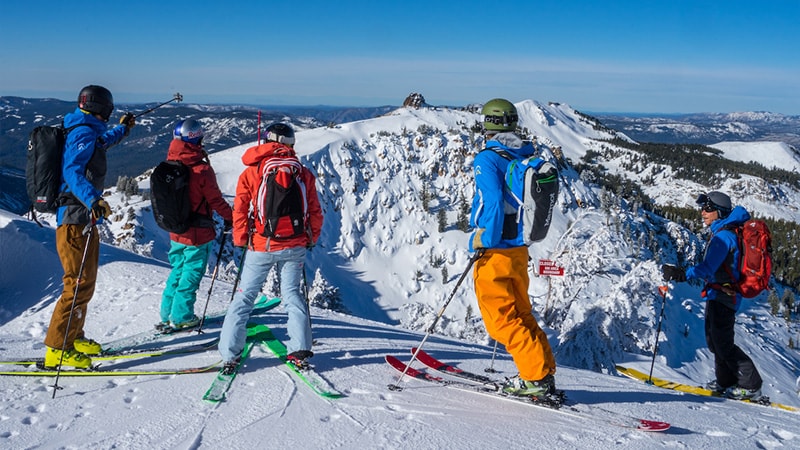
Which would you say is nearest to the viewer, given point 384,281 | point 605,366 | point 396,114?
point 605,366

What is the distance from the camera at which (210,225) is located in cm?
655

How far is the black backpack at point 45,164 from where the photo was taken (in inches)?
185

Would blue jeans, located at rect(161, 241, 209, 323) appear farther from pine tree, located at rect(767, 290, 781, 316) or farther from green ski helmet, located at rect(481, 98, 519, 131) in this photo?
pine tree, located at rect(767, 290, 781, 316)

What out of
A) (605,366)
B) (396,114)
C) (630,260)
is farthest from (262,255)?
(396,114)

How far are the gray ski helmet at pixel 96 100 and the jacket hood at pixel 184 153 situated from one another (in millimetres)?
954

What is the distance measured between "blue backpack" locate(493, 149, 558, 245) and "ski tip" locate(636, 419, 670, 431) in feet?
6.22

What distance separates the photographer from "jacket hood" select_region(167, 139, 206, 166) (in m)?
6.01

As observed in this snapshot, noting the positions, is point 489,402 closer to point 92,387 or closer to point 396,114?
point 92,387

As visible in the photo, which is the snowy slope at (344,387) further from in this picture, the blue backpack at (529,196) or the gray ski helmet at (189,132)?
the gray ski helmet at (189,132)

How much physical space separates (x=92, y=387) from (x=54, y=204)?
1873mm

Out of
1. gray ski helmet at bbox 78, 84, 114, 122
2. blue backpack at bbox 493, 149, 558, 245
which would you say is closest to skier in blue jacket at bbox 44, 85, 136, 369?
gray ski helmet at bbox 78, 84, 114, 122

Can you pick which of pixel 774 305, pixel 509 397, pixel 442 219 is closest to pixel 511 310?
pixel 509 397

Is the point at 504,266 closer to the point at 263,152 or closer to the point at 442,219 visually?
the point at 263,152

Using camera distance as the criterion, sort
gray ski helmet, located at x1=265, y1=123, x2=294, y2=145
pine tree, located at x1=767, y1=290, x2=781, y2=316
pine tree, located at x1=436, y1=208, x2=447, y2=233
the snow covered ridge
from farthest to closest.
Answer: pine tree, located at x1=767, y1=290, x2=781, y2=316 → pine tree, located at x1=436, y1=208, x2=447, y2=233 → the snow covered ridge → gray ski helmet, located at x1=265, y1=123, x2=294, y2=145
